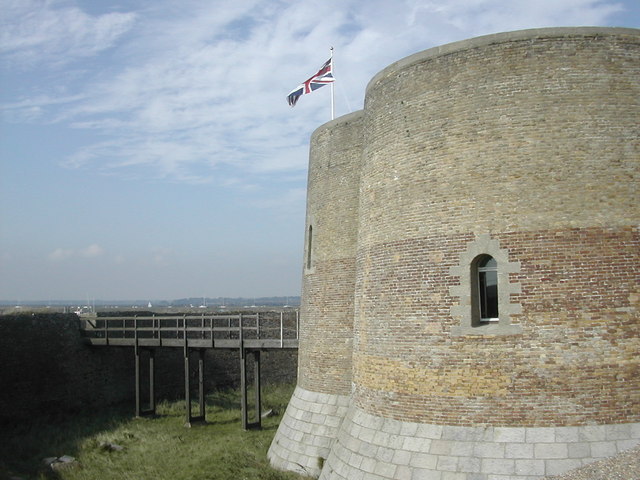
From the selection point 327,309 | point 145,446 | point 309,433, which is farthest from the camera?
point 145,446

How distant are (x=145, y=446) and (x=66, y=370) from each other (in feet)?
23.8

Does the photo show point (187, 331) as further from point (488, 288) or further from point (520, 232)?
point (520, 232)

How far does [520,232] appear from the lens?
459 inches

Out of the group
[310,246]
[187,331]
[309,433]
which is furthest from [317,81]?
[187,331]

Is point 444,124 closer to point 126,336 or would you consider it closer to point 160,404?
point 160,404

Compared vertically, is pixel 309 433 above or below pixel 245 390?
below

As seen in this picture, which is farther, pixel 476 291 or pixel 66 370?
pixel 66 370

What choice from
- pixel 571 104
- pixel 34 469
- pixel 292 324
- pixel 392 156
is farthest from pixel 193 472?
pixel 292 324

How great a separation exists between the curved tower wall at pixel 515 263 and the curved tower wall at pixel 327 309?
3.81 metres

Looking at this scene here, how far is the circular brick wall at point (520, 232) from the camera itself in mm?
11219

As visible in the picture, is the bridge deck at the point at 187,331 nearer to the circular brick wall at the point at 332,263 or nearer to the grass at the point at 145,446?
the circular brick wall at the point at 332,263

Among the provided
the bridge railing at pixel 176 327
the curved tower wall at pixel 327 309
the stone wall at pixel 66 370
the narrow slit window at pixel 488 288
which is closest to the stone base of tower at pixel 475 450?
the narrow slit window at pixel 488 288

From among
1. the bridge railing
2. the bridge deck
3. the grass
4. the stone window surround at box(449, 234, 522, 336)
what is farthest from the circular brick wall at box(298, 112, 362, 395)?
the stone window surround at box(449, 234, 522, 336)

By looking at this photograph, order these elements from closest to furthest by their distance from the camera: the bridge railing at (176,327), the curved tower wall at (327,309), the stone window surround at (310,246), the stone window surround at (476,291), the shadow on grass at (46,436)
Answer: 1. the stone window surround at (476,291)
2. the curved tower wall at (327,309)
3. the stone window surround at (310,246)
4. the shadow on grass at (46,436)
5. the bridge railing at (176,327)
